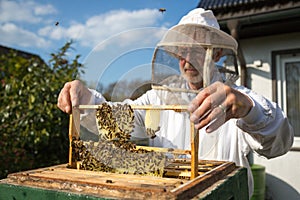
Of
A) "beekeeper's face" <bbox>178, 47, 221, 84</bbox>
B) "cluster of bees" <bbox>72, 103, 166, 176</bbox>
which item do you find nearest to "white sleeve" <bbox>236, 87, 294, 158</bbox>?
"beekeeper's face" <bbox>178, 47, 221, 84</bbox>

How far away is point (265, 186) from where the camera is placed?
192 inches

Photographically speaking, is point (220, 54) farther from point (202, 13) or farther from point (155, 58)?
point (155, 58)

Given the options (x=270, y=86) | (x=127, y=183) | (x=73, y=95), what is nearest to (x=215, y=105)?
(x=127, y=183)

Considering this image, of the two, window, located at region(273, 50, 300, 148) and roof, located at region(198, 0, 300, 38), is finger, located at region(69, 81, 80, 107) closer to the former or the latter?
roof, located at region(198, 0, 300, 38)

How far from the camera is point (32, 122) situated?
3799 millimetres

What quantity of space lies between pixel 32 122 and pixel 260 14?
132 inches

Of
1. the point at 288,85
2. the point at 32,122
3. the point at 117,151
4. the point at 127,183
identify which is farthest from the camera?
the point at 288,85

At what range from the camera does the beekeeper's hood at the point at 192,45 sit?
1214 mm

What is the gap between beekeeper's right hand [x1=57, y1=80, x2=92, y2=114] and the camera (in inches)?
54.6

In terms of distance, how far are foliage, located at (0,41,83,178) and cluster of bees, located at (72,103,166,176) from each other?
2.44 metres

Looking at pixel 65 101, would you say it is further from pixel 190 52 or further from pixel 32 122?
pixel 32 122

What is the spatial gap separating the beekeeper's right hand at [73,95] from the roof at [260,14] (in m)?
3.52

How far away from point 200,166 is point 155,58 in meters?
0.49

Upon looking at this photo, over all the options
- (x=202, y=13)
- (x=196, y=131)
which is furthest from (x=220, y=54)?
(x=196, y=131)
